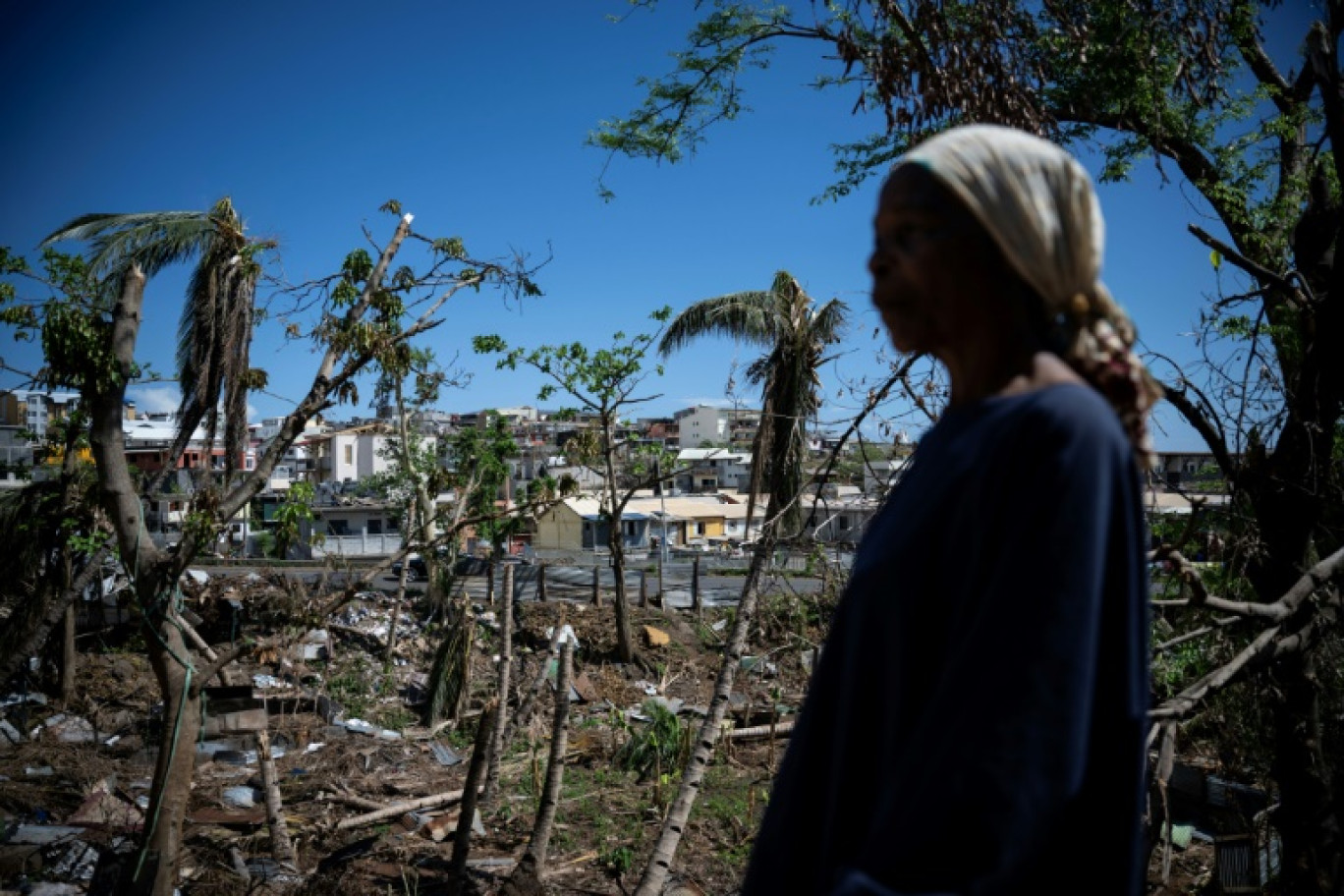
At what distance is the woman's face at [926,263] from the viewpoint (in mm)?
873

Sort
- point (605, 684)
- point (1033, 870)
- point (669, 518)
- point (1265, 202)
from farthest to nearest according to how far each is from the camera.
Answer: point (669, 518)
point (605, 684)
point (1265, 202)
point (1033, 870)

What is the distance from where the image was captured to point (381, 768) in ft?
31.8

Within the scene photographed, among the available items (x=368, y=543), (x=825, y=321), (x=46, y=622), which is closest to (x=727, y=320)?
(x=825, y=321)

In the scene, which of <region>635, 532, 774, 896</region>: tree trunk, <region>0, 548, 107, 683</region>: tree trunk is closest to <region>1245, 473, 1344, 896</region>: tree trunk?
<region>635, 532, 774, 896</region>: tree trunk

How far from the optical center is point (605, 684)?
44.4 ft

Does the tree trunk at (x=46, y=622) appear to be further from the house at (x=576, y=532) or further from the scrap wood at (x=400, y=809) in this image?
the house at (x=576, y=532)

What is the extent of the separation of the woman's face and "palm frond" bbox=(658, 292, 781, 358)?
14.0 meters

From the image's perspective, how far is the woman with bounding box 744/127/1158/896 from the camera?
28.6 inches

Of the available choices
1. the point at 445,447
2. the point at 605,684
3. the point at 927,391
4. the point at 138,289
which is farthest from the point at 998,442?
the point at 445,447

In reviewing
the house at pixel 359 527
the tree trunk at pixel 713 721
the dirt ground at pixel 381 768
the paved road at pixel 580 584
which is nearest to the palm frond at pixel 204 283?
the dirt ground at pixel 381 768

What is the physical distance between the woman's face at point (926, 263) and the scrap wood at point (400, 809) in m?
7.70

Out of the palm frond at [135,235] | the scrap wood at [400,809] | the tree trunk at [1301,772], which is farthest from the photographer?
the palm frond at [135,235]

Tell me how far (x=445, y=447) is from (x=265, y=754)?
46.9 feet

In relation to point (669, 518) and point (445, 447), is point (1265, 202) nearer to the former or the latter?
point (445, 447)
